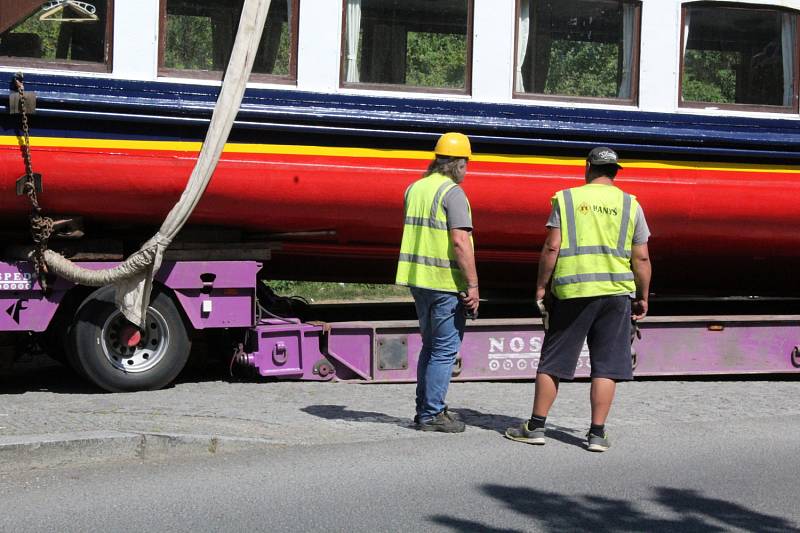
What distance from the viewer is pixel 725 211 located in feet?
28.2

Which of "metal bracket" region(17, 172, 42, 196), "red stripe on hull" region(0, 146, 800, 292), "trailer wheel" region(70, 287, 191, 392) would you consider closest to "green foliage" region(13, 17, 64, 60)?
"red stripe on hull" region(0, 146, 800, 292)

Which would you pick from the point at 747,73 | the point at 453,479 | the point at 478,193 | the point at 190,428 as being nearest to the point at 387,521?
the point at 453,479

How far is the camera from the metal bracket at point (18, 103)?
24.6ft

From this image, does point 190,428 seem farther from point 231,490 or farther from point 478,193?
point 478,193

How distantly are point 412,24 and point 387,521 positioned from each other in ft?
13.0

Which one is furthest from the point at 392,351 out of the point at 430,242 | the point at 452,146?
the point at 452,146

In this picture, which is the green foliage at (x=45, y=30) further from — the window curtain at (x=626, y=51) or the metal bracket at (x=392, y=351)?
the window curtain at (x=626, y=51)

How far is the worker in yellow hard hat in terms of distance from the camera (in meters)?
6.63

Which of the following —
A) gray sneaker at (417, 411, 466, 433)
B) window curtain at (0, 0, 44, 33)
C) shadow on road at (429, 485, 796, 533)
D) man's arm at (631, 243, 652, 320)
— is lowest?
shadow on road at (429, 485, 796, 533)

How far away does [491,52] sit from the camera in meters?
8.37

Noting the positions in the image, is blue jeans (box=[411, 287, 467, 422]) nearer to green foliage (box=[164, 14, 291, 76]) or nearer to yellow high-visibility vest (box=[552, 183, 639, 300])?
yellow high-visibility vest (box=[552, 183, 639, 300])

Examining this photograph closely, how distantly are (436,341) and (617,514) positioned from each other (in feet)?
5.28

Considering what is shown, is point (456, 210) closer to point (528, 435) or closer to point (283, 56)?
point (528, 435)

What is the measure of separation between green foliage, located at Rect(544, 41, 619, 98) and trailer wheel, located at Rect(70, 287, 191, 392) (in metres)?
2.94
